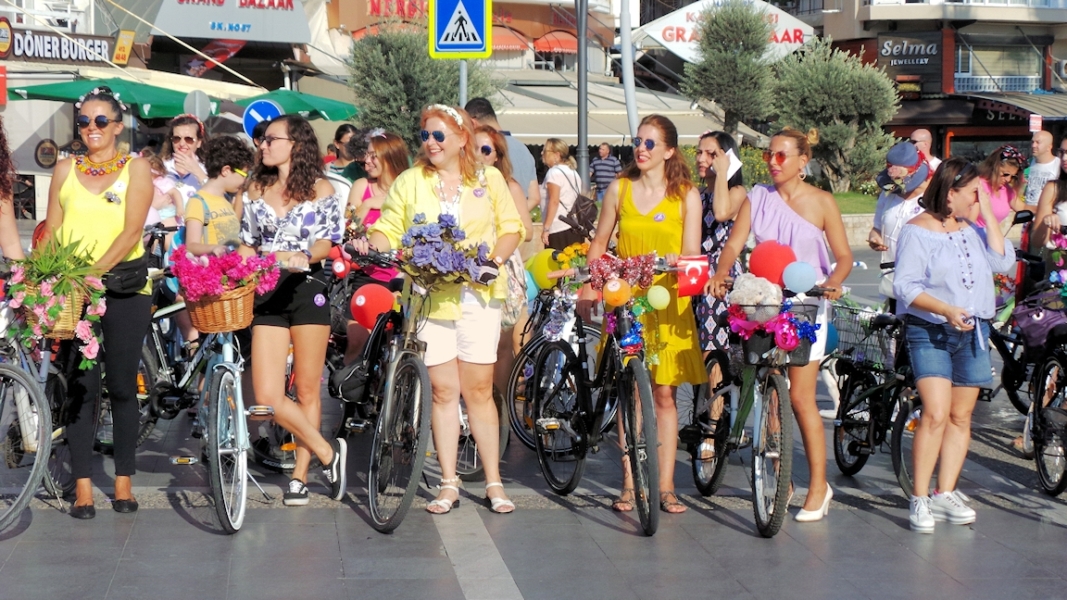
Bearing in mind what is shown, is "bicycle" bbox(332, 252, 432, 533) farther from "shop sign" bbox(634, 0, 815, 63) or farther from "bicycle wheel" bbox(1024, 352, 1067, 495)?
"shop sign" bbox(634, 0, 815, 63)

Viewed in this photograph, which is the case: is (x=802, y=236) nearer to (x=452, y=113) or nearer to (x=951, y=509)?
(x=951, y=509)

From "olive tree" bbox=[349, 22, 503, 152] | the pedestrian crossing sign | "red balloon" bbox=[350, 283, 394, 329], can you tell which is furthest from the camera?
"olive tree" bbox=[349, 22, 503, 152]

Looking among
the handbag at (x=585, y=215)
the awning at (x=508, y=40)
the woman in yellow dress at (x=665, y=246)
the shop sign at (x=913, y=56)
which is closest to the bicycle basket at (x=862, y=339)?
the woman in yellow dress at (x=665, y=246)

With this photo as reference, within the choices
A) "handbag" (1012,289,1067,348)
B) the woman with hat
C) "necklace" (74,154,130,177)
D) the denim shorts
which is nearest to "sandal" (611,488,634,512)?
the denim shorts

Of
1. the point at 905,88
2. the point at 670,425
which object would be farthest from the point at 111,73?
the point at 905,88

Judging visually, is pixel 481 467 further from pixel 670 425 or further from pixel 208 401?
pixel 208 401

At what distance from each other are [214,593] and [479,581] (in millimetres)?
1018

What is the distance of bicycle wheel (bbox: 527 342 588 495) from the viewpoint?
6.74m

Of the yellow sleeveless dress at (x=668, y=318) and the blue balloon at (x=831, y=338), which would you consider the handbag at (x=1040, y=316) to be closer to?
the blue balloon at (x=831, y=338)

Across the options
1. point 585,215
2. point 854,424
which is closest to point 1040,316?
point 854,424

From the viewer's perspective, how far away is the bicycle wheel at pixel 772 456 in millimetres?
5879

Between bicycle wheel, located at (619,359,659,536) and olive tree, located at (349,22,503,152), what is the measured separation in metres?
23.3

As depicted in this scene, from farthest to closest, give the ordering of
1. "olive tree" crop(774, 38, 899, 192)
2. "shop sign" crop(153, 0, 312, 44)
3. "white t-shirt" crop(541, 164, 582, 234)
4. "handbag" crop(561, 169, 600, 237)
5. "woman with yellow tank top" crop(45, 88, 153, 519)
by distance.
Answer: "olive tree" crop(774, 38, 899, 192) < "shop sign" crop(153, 0, 312, 44) < "white t-shirt" crop(541, 164, 582, 234) < "handbag" crop(561, 169, 600, 237) < "woman with yellow tank top" crop(45, 88, 153, 519)

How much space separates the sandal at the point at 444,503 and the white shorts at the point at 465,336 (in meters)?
0.60
